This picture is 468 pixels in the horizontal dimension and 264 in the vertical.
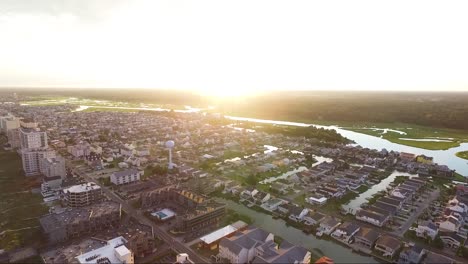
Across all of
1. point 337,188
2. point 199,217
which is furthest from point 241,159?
point 199,217

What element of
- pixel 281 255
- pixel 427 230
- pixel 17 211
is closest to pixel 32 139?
pixel 17 211

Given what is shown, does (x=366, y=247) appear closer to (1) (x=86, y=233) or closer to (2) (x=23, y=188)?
(1) (x=86, y=233)

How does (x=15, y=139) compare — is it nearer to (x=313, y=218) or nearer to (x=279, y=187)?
(x=279, y=187)

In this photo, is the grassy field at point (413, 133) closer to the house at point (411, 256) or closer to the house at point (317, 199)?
the house at point (317, 199)

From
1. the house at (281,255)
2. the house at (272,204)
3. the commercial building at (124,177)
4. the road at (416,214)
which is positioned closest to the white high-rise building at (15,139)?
the commercial building at (124,177)

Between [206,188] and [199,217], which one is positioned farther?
[206,188]

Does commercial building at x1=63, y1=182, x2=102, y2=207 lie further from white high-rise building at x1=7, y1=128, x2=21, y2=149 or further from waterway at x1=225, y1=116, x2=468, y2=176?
waterway at x1=225, y1=116, x2=468, y2=176

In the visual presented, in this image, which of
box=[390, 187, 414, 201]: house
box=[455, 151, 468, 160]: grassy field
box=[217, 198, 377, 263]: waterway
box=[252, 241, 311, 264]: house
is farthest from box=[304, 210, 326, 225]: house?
box=[455, 151, 468, 160]: grassy field
